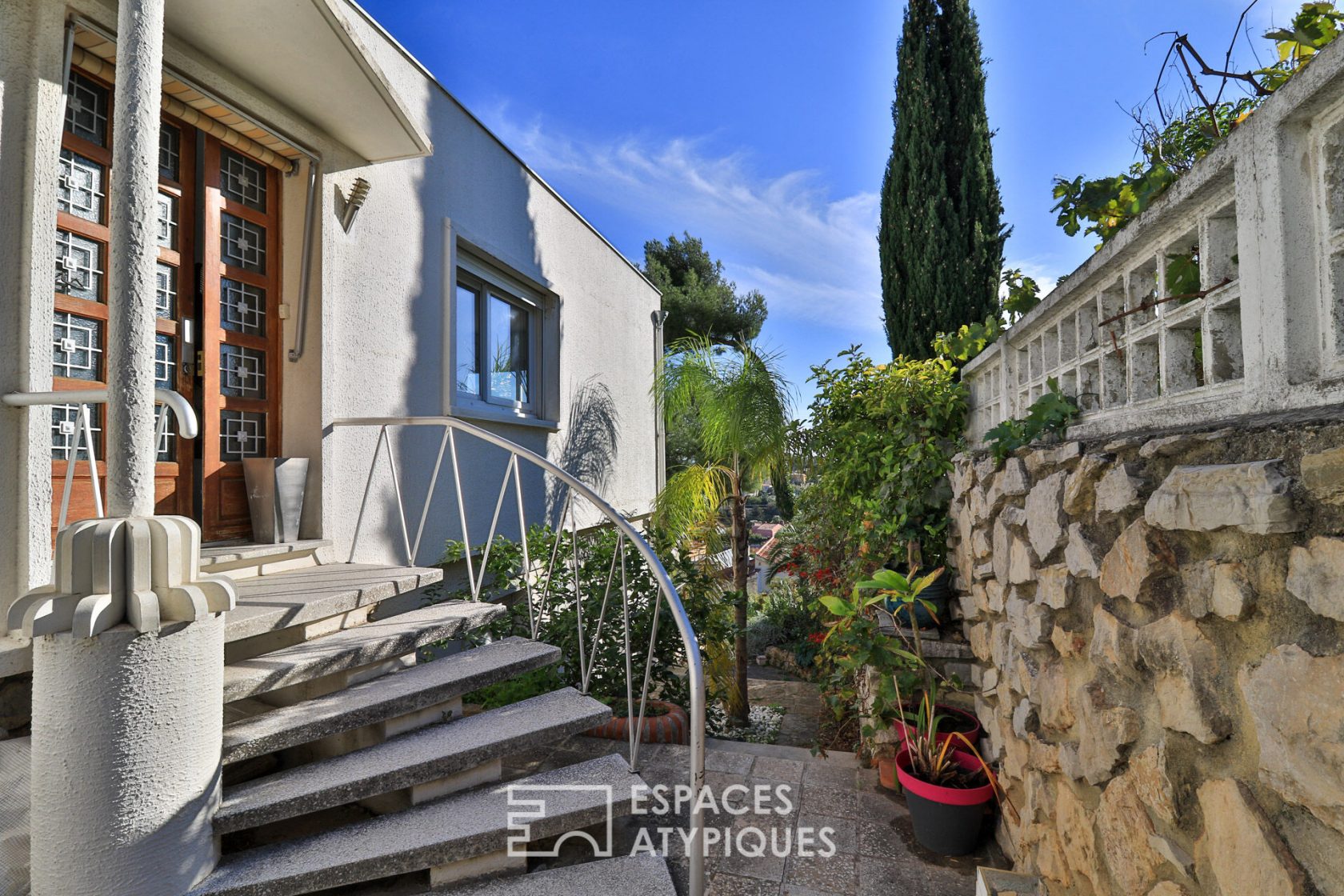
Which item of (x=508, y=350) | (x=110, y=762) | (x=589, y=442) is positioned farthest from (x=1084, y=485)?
(x=589, y=442)

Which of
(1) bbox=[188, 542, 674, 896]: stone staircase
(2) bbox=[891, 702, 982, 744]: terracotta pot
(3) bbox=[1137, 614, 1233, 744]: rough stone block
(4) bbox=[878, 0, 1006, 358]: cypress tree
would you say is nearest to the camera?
(3) bbox=[1137, 614, 1233, 744]: rough stone block

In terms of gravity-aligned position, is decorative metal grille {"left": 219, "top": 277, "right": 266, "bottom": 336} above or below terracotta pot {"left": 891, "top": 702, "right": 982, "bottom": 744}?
above

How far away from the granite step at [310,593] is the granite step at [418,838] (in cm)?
70

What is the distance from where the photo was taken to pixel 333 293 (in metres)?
3.35

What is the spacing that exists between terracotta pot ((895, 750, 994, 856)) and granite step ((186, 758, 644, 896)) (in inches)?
43.1

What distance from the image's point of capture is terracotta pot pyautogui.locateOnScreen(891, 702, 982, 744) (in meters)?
2.89

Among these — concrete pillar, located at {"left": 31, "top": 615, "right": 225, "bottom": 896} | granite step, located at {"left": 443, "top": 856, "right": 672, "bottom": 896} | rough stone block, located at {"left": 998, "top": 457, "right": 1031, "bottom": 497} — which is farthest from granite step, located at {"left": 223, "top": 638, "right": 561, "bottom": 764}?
rough stone block, located at {"left": 998, "top": 457, "right": 1031, "bottom": 497}

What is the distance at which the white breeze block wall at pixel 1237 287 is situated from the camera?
1.08m

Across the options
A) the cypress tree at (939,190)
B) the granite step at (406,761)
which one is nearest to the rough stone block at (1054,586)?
the granite step at (406,761)

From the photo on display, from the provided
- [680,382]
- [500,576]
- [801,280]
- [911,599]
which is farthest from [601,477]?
[801,280]

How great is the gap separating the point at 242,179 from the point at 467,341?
1778mm

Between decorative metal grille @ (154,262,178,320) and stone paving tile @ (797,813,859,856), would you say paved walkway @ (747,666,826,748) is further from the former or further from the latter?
decorative metal grille @ (154,262,178,320)

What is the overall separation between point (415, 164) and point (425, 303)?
837 mm

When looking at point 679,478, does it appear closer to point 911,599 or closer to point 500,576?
point 500,576
